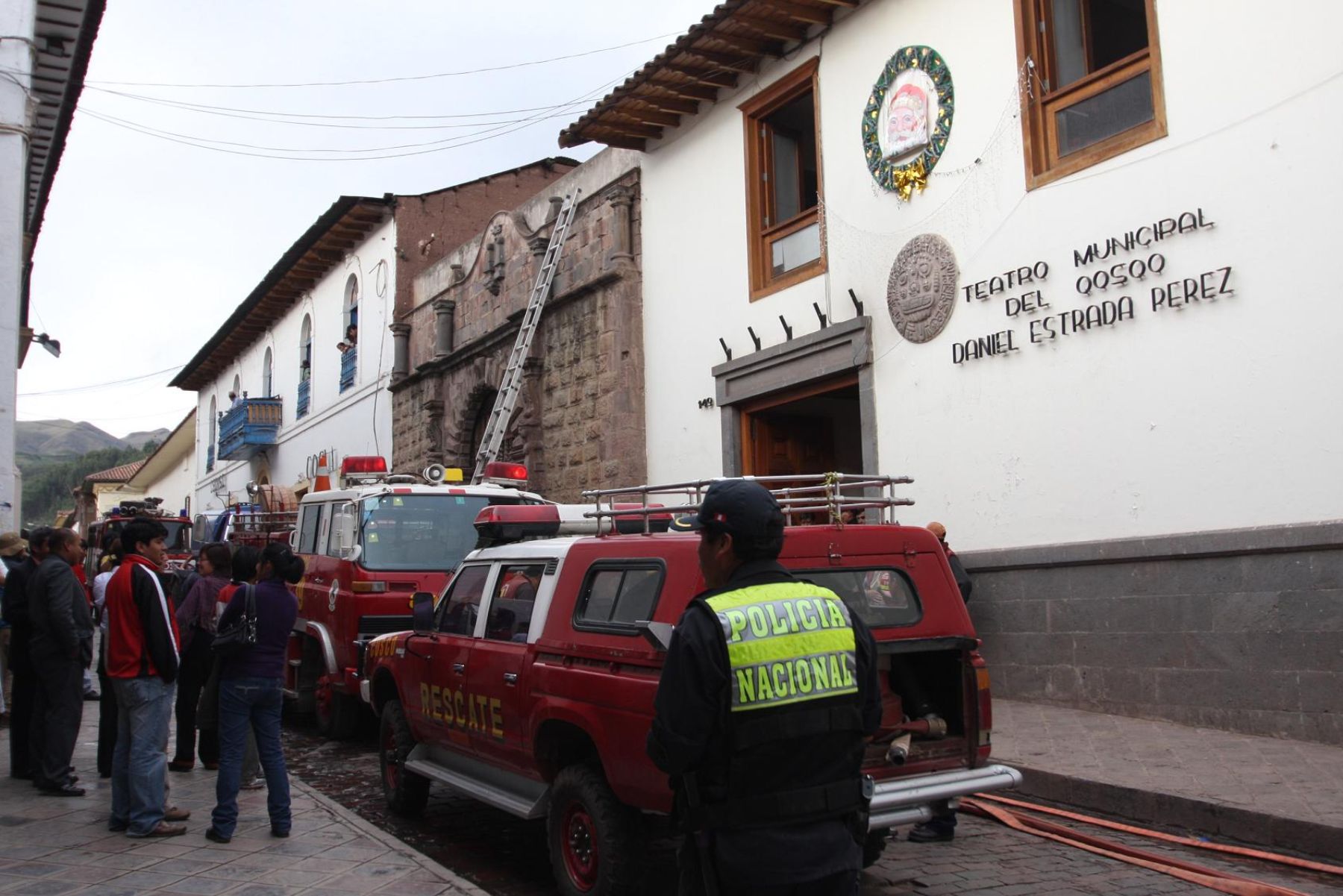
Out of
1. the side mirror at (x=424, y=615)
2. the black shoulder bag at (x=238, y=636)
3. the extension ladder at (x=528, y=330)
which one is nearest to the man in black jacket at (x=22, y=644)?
the black shoulder bag at (x=238, y=636)

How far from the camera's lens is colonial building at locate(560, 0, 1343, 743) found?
7801 millimetres

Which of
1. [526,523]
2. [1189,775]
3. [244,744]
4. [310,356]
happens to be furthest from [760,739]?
[310,356]

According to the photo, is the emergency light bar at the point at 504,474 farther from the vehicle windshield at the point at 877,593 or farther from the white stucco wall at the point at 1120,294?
the vehicle windshield at the point at 877,593

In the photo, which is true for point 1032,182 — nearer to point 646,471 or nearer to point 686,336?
point 686,336

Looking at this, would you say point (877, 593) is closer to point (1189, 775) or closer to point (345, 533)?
point (1189, 775)

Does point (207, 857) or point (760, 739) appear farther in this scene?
point (207, 857)

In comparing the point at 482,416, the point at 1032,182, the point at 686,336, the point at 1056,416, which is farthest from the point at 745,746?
the point at 482,416

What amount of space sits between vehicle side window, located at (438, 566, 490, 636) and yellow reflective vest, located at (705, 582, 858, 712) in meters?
3.68

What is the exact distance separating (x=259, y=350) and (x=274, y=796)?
2903 centimetres

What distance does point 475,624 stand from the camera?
635 cm

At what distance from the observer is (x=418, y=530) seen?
392 inches

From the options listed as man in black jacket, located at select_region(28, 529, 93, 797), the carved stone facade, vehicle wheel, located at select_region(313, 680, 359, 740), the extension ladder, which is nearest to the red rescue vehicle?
man in black jacket, located at select_region(28, 529, 93, 797)

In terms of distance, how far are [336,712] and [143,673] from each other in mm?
3943

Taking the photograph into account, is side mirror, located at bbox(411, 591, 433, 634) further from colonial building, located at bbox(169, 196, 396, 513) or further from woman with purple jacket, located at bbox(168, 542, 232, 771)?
colonial building, located at bbox(169, 196, 396, 513)
